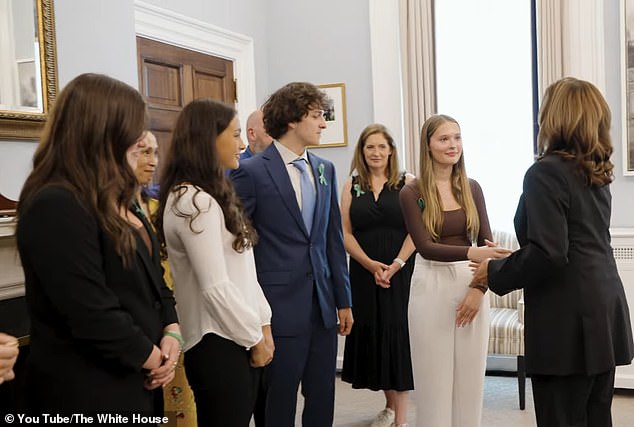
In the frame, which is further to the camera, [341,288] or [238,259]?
[341,288]

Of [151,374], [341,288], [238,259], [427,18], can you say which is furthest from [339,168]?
[151,374]

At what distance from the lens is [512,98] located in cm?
475

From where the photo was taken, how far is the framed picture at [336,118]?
5.01 meters

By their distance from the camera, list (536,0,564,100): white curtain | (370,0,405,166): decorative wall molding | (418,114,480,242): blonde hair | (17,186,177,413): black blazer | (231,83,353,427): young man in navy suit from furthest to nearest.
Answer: (370,0,405,166): decorative wall molding, (536,0,564,100): white curtain, (418,114,480,242): blonde hair, (231,83,353,427): young man in navy suit, (17,186,177,413): black blazer

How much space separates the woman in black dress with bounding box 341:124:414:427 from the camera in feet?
12.2

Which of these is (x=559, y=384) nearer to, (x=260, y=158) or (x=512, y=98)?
(x=260, y=158)

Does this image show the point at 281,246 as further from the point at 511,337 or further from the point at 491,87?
the point at 491,87

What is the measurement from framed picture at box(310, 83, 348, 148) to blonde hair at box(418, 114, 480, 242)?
82.2 inches

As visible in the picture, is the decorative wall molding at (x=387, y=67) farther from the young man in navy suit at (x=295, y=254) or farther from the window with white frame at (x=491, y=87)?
the young man in navy suit at (x=295, y=254)

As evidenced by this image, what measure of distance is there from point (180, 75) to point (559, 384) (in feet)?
10.1

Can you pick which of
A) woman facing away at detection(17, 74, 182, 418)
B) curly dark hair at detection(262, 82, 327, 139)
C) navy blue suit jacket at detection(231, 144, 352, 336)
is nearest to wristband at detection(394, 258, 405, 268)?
navy blue suit jacket at detection(231, 144, 352, 336)

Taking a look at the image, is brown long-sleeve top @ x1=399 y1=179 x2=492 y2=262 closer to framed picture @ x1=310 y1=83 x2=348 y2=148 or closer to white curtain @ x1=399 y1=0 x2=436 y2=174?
white curtain @ x1=399 y1=0 x2=436 y2=174

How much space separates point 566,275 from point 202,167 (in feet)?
3.72

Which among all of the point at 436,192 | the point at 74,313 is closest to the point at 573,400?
the point at 436,192
